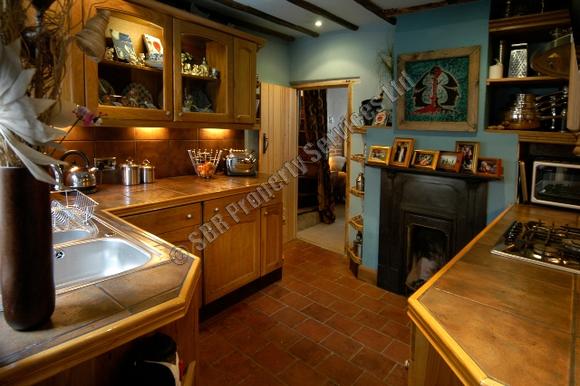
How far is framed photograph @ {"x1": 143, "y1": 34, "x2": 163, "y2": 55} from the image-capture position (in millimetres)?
2547

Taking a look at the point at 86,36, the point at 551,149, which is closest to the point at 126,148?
the point at 86,36

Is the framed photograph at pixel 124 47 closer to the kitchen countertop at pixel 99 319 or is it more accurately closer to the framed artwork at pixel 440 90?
the kitchen countertop at pixel 99 319

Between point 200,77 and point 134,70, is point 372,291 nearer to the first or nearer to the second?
point 200,77

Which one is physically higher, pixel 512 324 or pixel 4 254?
pixel 4 254

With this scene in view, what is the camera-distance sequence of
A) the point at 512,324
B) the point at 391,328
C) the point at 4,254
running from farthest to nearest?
the point at 391,328, the point at 512,324, the point at 4,254

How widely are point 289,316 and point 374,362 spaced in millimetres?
738

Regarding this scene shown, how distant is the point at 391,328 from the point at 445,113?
1.65m

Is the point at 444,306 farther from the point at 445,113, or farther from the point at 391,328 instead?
the point at 445,113

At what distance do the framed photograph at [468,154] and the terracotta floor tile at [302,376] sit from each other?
176cm

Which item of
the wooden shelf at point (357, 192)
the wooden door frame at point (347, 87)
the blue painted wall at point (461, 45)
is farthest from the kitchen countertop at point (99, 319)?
the wooden door frame at point (347, 87)

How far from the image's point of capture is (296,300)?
298 centimetres

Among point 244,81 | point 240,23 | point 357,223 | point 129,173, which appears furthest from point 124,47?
point 357,223

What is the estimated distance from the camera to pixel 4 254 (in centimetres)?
77

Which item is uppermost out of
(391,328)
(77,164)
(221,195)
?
(77,164)
